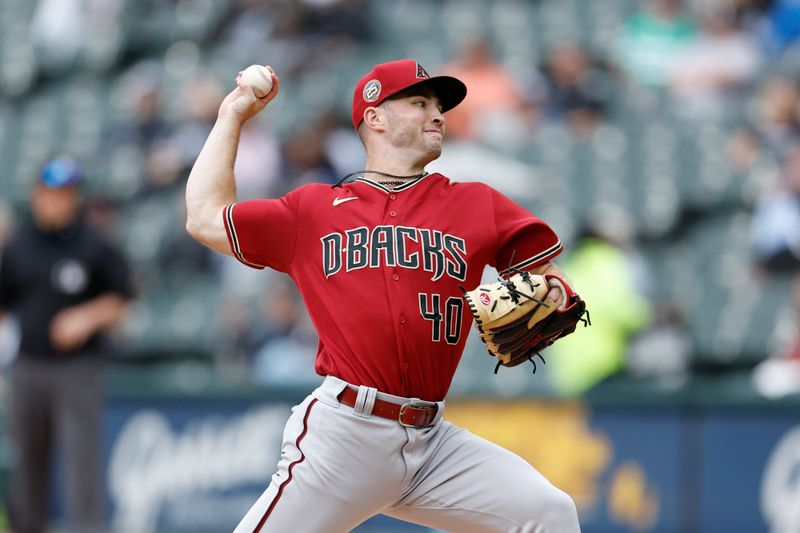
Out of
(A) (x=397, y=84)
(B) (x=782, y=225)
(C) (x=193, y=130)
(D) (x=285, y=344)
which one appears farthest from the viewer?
(C) (x=193, y=130)

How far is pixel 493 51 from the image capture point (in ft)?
41.0

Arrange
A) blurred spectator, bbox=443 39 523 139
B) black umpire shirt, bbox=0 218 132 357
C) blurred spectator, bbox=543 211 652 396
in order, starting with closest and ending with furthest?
black umpire shirt, bbox=0 218 132 357 < blurred spectator, bbox=543 211 652 396 < blurred spectator, bbox=443 39 523 139

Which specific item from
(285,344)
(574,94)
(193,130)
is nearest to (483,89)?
(574,94)

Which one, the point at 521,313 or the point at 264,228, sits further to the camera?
the point at 264,228

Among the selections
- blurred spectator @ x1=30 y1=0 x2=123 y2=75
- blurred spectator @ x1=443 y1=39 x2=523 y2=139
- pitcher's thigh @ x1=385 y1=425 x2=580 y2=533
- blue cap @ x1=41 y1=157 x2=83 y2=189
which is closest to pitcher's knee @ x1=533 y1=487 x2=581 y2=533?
pitcher's thigh @ x1=385 y1=425 x2=580 y2=533

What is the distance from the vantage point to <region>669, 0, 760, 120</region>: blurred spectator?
11.4 m

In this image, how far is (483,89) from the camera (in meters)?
11.7

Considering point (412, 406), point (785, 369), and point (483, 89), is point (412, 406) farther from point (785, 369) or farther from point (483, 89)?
point (483, 89)

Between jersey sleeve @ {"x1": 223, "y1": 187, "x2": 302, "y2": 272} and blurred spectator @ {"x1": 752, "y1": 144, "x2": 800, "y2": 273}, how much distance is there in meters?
6.10

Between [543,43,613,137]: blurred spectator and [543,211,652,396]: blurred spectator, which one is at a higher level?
[543,43,613,137]: blurred spectator

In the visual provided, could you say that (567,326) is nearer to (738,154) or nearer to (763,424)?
(763,424)

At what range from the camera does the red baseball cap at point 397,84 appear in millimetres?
4473

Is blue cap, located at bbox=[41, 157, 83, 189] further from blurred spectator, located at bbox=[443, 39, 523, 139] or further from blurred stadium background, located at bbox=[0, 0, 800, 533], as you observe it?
blurred spectator, located at bbox=[443, 39, 523, 139]

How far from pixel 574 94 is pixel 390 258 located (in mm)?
7571
